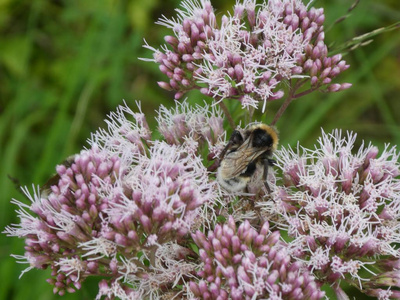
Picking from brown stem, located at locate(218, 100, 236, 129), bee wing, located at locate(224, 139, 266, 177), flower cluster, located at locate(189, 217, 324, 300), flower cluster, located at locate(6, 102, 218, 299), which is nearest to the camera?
flower cluster, located at locate(189, 217, 324, 300)

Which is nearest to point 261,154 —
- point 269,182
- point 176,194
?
point 269,182

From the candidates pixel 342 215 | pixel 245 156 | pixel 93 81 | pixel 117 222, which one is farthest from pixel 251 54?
pixel 93 81

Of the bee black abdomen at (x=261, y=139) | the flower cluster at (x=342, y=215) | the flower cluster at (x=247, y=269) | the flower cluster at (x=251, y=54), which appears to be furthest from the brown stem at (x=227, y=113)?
the flower cluster at (x=247, y=269)

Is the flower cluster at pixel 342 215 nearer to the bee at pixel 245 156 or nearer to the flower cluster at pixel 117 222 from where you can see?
the bee at pixel 245 156

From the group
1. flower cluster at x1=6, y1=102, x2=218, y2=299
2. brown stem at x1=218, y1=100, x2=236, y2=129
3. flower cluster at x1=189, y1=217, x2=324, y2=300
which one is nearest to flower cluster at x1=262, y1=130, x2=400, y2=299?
flower cluster at x1=189, y1=217, x2=324, y2=300

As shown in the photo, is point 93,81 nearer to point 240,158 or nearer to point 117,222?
point 240,158

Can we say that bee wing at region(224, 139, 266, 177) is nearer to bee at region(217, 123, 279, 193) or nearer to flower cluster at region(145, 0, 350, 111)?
bee at region(217, 123, 279, 193)
